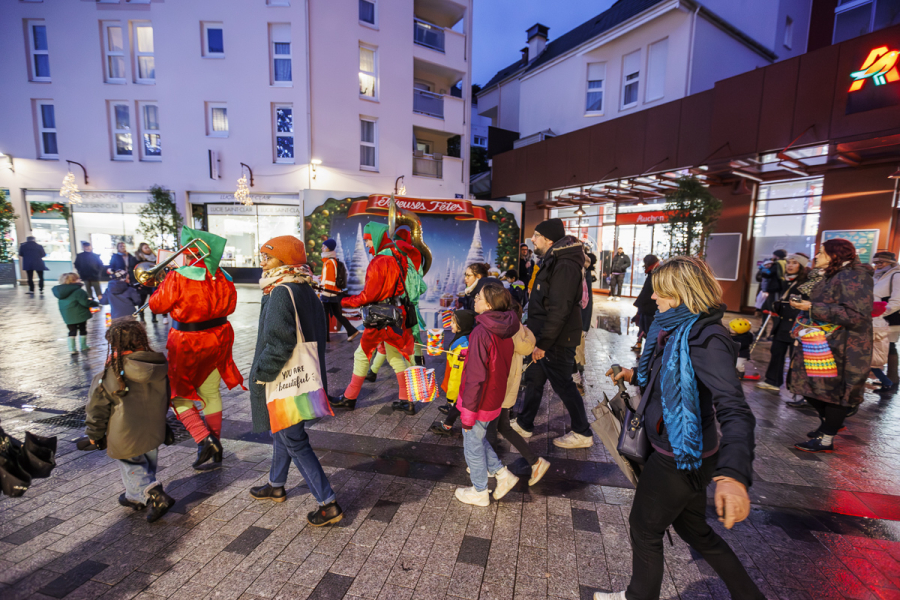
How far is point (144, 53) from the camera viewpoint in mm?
15570

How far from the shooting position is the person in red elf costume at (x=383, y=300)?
14.0 feet

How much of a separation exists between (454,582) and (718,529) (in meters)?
1.89

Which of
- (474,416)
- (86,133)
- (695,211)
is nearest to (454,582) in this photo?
(474,416)

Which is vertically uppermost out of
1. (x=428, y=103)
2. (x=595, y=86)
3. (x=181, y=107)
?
(x=595, y=86)

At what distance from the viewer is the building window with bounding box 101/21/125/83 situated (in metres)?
15.5

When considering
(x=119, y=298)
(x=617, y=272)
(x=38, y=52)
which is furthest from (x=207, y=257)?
(x=38, y=52)

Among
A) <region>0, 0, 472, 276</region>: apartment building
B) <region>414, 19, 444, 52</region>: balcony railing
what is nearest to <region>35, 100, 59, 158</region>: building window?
<region>0, 0, 472, 276</region>: apartment building

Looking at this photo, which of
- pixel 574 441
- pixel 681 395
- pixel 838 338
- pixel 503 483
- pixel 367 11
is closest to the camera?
pixel 681 395

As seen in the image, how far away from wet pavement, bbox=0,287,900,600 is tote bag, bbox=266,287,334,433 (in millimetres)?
764

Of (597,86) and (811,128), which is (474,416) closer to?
(811,128)

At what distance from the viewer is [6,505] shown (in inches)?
111

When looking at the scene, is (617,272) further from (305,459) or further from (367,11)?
(305,459)

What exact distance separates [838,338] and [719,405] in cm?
339

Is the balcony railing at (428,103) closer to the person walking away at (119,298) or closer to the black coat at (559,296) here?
the person walking away at (119,298)
